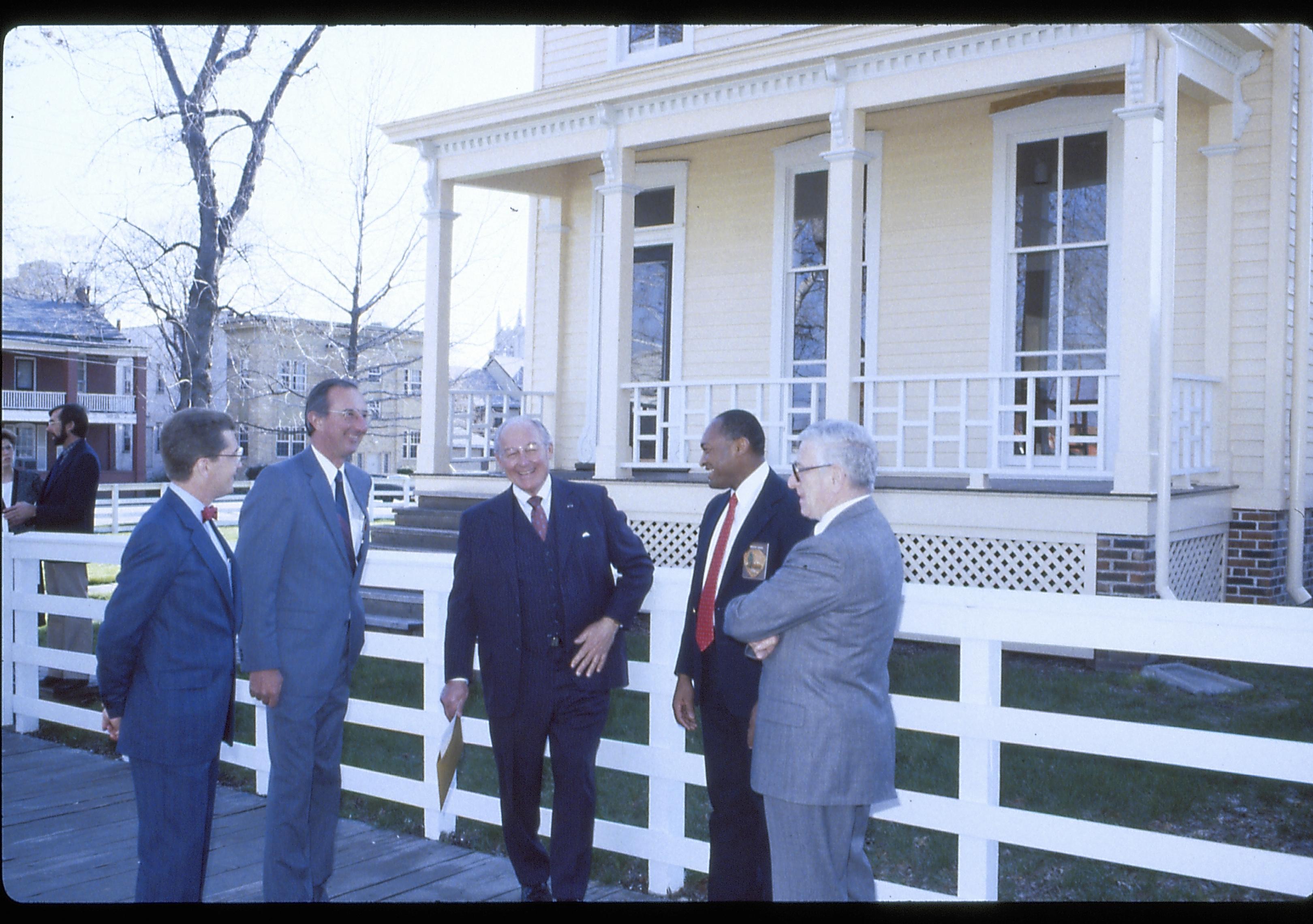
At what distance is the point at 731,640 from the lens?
3943mm

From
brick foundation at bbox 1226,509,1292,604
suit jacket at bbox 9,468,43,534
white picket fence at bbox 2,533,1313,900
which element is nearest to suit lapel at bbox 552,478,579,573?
white picket fence at bbox 2,533,1313,900

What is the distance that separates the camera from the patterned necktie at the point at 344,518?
14.6 ft

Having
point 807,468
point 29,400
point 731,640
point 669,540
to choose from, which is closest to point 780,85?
point 669,540

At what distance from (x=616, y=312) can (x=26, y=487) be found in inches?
210

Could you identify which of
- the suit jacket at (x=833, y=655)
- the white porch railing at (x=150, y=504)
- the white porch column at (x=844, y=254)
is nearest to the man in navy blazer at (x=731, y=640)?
the suit jacket at (x=833, y=655)

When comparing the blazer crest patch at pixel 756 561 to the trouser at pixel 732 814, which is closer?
the blazer crest patch at pixel 756 561

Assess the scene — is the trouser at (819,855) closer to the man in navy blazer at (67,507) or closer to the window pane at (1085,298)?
the man in navy blazer at (67,507)

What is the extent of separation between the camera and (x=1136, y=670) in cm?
870

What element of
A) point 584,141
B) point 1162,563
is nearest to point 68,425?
point 584,141

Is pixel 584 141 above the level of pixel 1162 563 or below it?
above

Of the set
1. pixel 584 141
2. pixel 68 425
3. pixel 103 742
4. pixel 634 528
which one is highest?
pixel 584 141

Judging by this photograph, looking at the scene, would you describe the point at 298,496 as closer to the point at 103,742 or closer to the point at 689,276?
the point at 103,742

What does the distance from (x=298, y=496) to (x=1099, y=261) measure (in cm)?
826

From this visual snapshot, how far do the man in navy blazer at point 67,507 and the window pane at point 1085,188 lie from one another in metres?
8.12
